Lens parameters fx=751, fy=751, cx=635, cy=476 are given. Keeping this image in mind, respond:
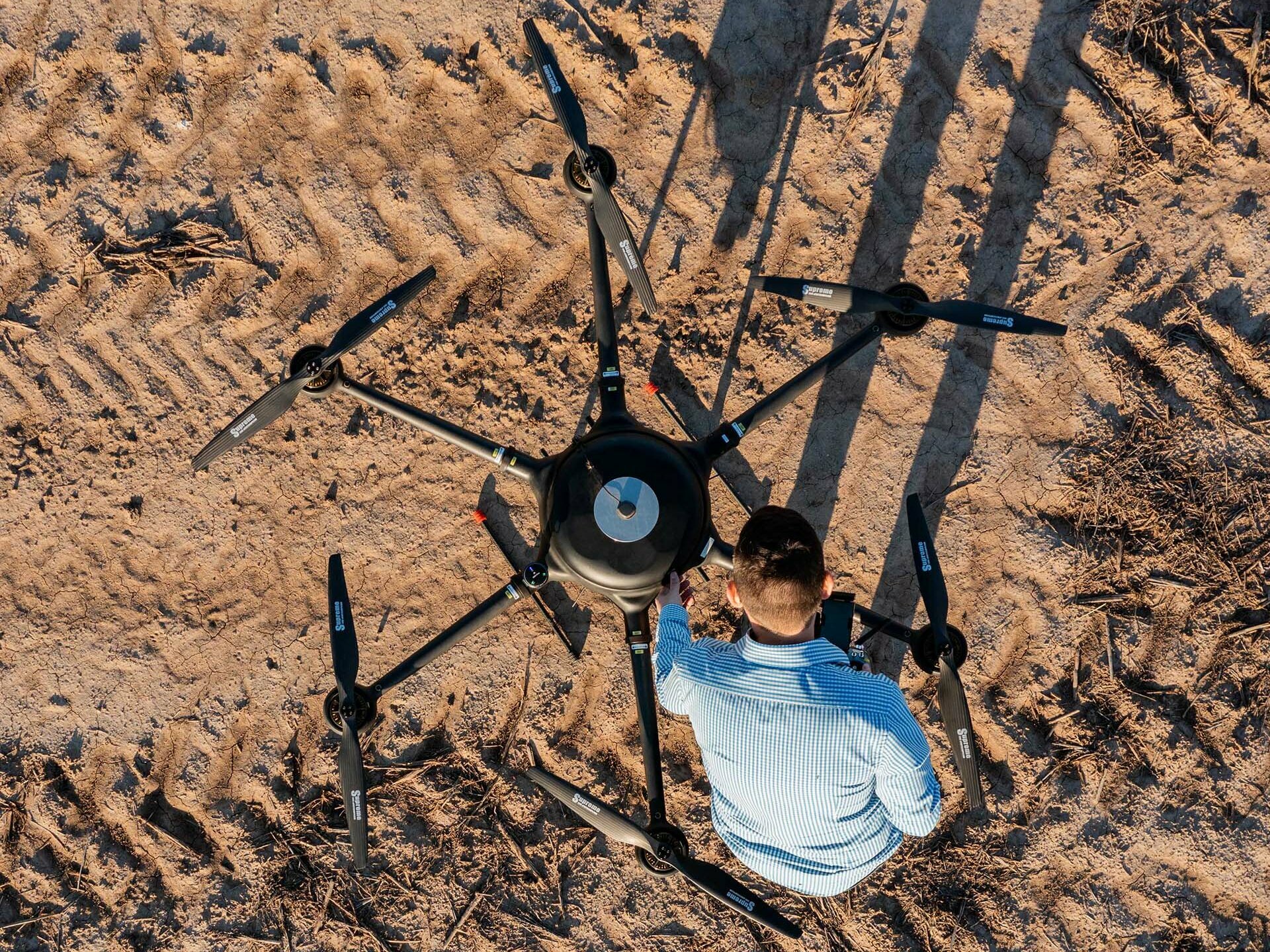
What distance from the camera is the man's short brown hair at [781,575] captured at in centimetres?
299

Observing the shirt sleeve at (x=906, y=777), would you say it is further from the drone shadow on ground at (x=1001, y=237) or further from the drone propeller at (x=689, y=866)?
the drone shadow on ground at (x=1001, y=237)

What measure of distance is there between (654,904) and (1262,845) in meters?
3.75

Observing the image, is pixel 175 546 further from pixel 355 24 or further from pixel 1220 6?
pixel 1220 6

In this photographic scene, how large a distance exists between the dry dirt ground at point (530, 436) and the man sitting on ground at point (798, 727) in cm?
144

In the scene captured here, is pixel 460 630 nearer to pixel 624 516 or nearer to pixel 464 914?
pixel 624 516

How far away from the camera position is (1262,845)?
15.1 feet

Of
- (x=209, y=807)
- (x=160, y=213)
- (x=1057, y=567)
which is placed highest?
(x=1057, y=567)

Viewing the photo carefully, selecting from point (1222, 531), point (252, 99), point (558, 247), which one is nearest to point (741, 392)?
point (558, 247)

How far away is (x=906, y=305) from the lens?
11.8ft

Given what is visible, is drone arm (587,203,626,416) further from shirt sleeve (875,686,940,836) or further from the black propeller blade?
shirt sleeve (875,686,940,836)

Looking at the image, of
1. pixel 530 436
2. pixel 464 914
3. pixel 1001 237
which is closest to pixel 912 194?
pixel 1001 237

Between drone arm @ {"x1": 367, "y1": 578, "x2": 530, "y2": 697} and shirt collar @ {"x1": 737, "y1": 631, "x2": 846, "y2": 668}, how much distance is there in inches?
45.7

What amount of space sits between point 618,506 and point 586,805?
4.95 ft

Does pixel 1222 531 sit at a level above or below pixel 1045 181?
below
